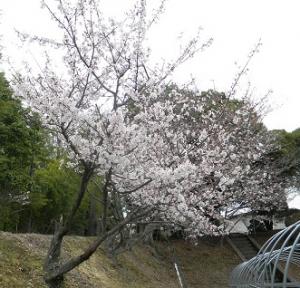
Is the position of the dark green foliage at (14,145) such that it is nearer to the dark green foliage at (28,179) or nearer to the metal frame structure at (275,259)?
the dark green foliage at (28,179)

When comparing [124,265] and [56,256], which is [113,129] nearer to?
[56,256]

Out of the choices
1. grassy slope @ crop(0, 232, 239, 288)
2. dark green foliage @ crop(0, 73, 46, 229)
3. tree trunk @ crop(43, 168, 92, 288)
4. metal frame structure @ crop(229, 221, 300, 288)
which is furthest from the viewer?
dark green foliage @ crop(0, 73, 46, 229)

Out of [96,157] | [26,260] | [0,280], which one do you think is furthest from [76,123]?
[26,260]

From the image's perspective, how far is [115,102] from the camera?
24.8 ft

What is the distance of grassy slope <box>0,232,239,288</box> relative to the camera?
28.8ft

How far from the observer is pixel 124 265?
15258 mm

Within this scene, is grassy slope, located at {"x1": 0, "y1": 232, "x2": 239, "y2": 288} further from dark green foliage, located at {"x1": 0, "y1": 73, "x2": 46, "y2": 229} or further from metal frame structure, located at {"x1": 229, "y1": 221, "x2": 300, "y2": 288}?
metal frame structure, located at {"x1": 229, "y1": 221, "x2": 300, "y2": 288}

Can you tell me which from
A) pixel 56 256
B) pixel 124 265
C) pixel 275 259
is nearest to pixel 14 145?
pixel 124 265

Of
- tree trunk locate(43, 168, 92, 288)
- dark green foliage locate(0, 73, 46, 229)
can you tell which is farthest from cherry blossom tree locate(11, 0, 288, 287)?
dark green foliage locate(0, 73, 46, 229)

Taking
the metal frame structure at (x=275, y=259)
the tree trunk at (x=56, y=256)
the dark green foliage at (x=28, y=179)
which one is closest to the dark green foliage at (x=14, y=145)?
the dark green foliage at (x=28, y=179)

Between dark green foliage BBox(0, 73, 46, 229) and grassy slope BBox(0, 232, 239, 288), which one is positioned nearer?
grassy slope BBox(0, 232, 239, 288)

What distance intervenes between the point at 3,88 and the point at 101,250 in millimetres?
6346

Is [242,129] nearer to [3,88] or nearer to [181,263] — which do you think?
[181,263]

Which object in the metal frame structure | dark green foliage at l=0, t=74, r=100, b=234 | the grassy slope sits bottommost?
the metal frame structure
